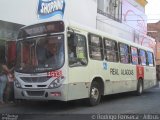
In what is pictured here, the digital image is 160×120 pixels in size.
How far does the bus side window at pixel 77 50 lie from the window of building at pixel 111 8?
15.0 m

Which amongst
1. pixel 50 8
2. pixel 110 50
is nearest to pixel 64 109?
pixel 110 50

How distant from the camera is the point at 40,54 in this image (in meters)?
13.5

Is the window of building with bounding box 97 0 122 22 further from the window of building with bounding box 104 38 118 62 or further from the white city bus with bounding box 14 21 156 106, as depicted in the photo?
the white city bus with bounding box 14 21 156 106

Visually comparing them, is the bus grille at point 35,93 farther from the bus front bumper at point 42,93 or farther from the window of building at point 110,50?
the window of building at point 110,50

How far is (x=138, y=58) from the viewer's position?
20.7 m

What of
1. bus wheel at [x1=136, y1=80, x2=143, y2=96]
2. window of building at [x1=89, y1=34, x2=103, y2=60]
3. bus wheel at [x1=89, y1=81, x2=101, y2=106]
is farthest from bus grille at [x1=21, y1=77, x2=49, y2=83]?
bus wheel at [x1=136, y1=80, x2=143, y2=96]

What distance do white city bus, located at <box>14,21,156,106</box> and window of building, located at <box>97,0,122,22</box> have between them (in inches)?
559

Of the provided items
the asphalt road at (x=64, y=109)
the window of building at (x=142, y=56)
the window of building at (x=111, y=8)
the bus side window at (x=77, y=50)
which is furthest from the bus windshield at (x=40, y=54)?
the window of building at (x=111, y=8)

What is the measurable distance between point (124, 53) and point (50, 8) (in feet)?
18.6

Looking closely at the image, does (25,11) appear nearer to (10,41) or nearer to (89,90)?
(10,41)

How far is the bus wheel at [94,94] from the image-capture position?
48.1 ft

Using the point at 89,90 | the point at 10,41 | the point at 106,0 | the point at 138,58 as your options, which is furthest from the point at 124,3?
the point at 89,90

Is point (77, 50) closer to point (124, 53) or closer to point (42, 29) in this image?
point (42, 29)

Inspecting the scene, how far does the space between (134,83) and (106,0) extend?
40.8ft
